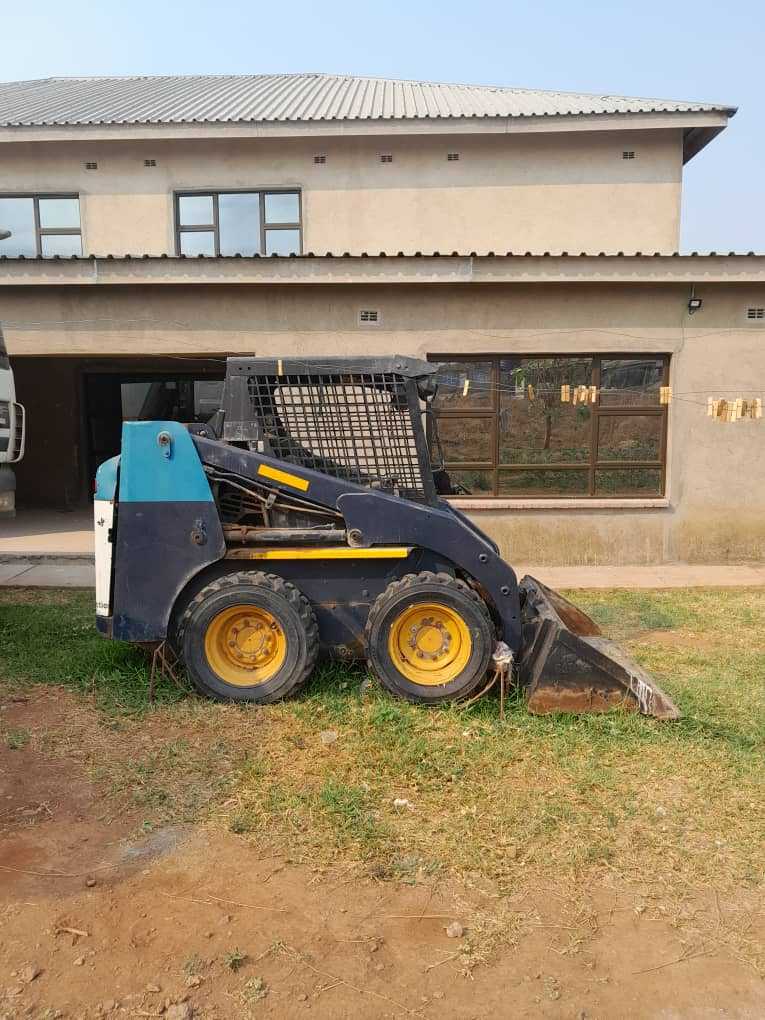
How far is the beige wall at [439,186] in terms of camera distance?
12984 mm

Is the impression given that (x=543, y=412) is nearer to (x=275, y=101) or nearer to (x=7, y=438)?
(x=7, y=438)

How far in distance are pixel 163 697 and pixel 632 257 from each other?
277 inches

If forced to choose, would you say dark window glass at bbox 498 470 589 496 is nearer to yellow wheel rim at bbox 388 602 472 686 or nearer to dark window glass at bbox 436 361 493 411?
dark window glass at bbox 436 361 493 411

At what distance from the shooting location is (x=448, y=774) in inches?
151

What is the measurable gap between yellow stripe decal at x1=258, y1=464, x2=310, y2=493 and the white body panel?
96 cm

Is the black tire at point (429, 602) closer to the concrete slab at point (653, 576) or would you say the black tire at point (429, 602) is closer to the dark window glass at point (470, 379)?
the concrete slab at point (653, 576)

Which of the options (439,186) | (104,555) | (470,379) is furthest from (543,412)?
(104,555)

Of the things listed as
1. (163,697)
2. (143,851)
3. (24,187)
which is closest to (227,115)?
(24,187)

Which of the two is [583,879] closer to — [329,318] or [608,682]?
[608,682]

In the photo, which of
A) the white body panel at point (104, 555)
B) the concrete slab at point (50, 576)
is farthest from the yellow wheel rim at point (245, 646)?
the concrete slab at point (50, 576)

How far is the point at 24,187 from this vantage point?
13.6 meters

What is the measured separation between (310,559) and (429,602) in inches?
31.1

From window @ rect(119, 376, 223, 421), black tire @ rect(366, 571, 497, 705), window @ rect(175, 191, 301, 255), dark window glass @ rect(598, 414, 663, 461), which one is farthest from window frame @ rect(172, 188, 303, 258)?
black tire @ rect(366, 571, 497, 705)

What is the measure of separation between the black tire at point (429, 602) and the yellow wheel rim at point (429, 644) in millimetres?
23
